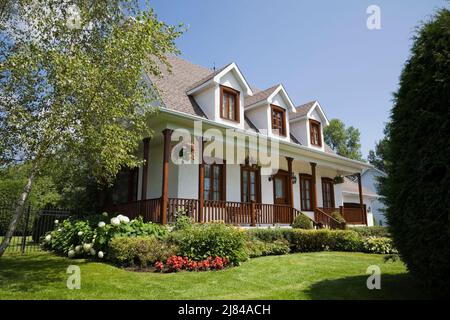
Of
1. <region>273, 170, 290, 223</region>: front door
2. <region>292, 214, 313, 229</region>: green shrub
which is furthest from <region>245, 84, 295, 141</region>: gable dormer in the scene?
<region>292, 214, 313, 229</region>: green shrub

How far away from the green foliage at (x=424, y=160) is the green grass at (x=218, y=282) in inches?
38.5

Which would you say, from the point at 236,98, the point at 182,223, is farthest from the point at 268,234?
the point at 236,98

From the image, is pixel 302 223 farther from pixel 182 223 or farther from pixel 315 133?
pixel 315 133

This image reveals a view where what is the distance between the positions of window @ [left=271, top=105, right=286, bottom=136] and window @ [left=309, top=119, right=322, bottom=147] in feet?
8.11

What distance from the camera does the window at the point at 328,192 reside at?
790 inches

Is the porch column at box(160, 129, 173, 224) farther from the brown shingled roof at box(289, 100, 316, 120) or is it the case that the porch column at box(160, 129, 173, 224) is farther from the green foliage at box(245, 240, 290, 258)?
the brown shingled roof at box(289, 100, 316, 120)

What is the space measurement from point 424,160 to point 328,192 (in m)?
16.2

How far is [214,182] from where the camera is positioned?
1394 centimetres

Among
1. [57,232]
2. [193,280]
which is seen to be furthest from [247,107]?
[193,280]

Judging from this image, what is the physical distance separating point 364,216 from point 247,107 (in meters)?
9.80

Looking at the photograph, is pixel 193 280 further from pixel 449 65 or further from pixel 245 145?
pixel 245 145

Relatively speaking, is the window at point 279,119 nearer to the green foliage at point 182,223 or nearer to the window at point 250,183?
the window at point 250,183

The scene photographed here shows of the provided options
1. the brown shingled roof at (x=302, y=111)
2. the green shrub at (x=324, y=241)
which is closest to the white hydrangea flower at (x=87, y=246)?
the green shrub at (x=324, y=241)

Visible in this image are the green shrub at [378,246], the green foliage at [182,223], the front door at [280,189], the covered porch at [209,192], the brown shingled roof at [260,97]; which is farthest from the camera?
the front door at [280,189]
